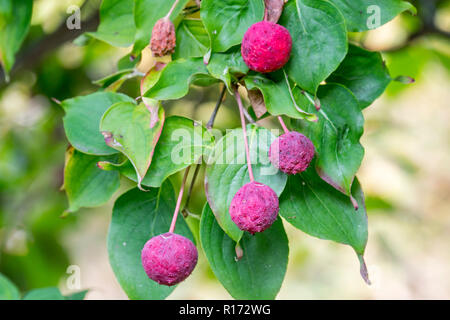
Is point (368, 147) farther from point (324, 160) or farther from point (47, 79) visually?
point (324, 160)

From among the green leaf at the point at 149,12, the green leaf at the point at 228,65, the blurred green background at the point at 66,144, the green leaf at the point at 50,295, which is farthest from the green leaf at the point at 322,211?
the blurred green background at the point at 66,144

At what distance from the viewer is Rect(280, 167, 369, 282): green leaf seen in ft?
1.82

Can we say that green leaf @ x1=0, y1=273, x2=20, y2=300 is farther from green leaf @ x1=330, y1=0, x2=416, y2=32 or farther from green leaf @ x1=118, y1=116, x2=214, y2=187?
green leaf @ x1=330, y1=0, x2=416, y2=32

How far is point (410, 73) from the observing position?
147 centimetres

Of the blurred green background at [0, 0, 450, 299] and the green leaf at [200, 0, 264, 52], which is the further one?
the blurred green background at [0, 0, 450, 299]

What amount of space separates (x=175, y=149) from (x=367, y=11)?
10.8 inches

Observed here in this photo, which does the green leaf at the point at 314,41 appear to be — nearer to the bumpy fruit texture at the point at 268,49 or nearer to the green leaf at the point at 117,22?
the bumpy fruit texture at the point at 268,49

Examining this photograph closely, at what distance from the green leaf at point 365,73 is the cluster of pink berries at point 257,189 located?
15 centimetres

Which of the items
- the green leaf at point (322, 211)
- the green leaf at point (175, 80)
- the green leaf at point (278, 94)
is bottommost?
the green leaf at point (322, 211)

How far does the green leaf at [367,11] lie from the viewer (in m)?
0.55

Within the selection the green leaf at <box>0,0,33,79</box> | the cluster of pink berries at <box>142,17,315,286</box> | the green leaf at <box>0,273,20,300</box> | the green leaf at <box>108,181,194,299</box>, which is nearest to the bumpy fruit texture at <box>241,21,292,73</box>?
the cluster of pink berries at <box>142,17,315,286</box>

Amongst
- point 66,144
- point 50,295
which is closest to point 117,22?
point 50,295

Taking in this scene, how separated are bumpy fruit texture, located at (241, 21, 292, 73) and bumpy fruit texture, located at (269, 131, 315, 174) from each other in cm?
8

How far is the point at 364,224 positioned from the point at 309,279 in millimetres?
1788
